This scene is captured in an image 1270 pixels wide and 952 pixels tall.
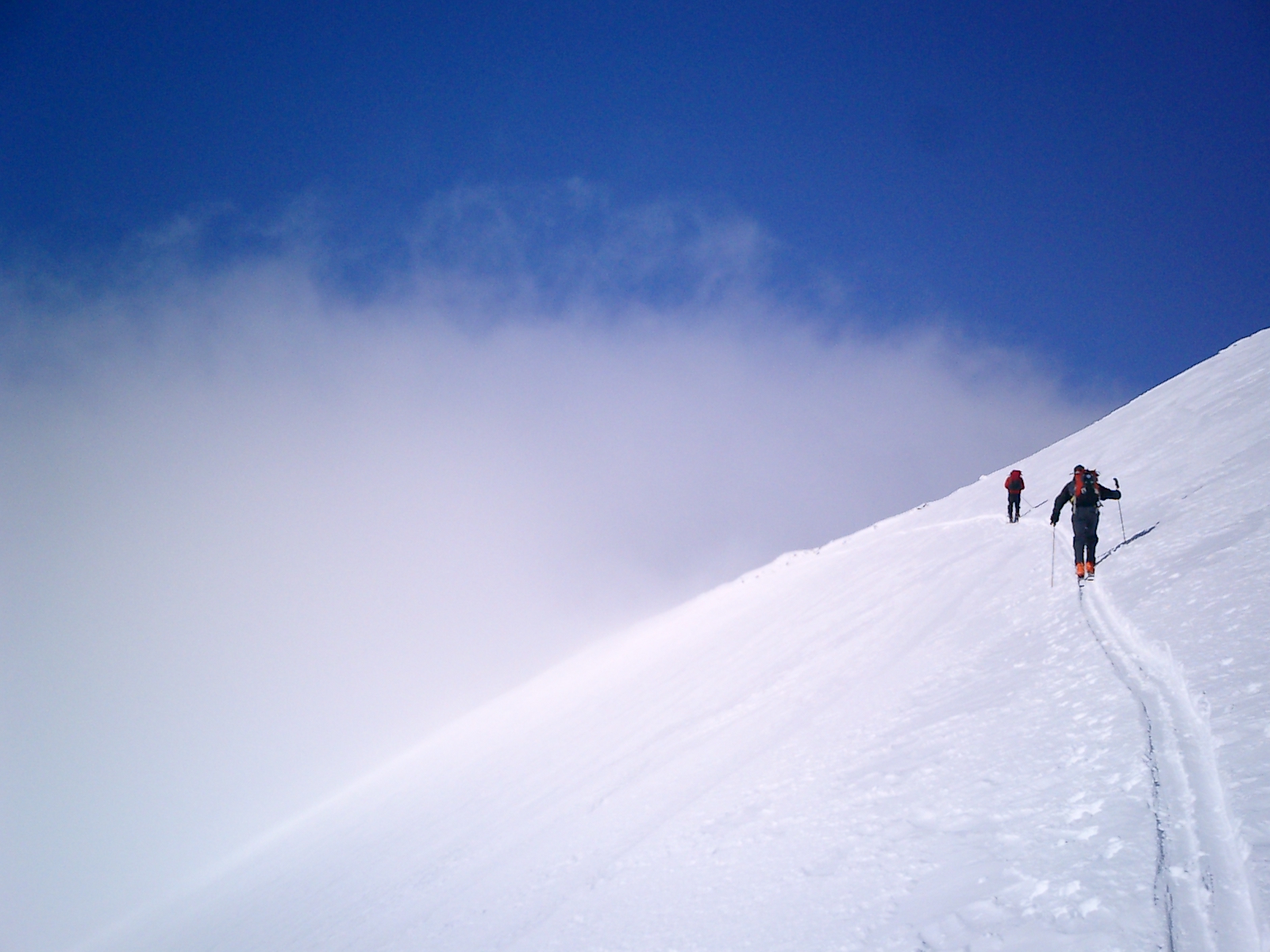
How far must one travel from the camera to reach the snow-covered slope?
3717 mm

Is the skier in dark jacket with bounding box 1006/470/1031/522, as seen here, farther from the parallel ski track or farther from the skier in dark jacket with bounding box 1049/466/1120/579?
the parallel ski track

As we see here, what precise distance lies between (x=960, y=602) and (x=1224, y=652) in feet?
18.3

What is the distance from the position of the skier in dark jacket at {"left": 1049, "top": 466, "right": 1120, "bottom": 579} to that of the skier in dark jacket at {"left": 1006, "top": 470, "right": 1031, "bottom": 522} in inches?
→ 162

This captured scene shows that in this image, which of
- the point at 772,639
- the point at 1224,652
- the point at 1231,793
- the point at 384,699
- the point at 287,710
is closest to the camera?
the point at 1231,793

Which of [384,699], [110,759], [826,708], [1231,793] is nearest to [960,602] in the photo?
[826,708]

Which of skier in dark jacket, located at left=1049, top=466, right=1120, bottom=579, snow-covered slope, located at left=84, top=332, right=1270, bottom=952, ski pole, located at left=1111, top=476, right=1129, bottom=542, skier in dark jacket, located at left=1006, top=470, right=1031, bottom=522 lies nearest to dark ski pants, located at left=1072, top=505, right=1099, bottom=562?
skier in dark jacket, located at left=1049, top=466, right=1120, bottom=579

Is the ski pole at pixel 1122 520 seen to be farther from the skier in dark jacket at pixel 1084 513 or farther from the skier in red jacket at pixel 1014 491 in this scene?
the skier in red jacket at pixel 1014 491

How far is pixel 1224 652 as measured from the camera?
510 centimetres

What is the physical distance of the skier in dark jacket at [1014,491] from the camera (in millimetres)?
14867

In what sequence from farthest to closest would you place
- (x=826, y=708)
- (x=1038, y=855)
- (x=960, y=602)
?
(x=960, y=602), (x=826, y=708), (x=1038, y=855)

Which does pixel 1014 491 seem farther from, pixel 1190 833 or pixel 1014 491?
pixel 1190 833

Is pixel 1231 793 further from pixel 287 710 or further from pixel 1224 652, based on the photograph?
pixel 287 710

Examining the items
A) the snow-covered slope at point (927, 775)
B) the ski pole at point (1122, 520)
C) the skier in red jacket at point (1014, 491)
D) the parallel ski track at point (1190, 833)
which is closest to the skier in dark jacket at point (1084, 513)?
the snow-covered slope at point (927, 775)

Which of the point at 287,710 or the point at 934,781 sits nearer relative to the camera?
the point at 934,781
